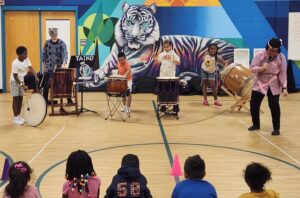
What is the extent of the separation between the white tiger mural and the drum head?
19.5ft

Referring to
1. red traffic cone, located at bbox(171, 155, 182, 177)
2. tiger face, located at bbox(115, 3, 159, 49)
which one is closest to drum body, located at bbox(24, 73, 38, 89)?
tiger face, located at bbox(115, 3, 159, 49)

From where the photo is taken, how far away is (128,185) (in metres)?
3.31

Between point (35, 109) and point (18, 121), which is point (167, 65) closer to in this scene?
point (35, 109)

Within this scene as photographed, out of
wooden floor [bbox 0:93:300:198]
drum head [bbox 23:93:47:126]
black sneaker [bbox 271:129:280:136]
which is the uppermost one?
drum head [bbox 23:93:47:126]

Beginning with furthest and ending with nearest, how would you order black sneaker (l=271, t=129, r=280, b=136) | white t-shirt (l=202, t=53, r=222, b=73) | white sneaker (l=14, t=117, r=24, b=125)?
white t-shirt (l=202, t=53, r=222, b=73), white sneaker (l=14, t=117, r=24, b=125), black sneaker (l=271, t=129, r=280, b=136)

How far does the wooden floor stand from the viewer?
5453mm

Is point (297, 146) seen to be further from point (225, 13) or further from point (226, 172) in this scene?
point (225, 13)

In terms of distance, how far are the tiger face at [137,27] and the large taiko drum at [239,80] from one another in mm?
4685

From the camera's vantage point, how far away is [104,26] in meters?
14.9

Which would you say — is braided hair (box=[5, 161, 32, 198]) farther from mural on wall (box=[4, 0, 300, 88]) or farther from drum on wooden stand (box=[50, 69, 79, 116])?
mural on wall (box=[4, 0, 300, 88])

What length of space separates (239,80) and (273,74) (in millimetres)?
2433

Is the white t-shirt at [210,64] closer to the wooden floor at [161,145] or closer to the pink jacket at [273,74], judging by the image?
the wooden floor at [161,145]

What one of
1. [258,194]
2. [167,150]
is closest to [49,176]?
[167,150]

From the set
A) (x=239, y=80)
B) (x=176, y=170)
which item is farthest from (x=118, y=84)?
(x=176, y=170)
